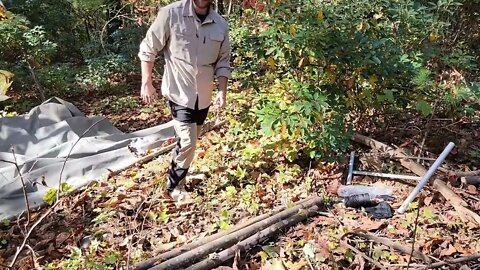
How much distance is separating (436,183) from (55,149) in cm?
401

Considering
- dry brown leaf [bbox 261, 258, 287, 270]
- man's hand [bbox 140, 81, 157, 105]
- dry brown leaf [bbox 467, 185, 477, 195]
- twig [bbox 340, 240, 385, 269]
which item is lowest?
dry brown leaf [bbox 261, 258, 287, 270]

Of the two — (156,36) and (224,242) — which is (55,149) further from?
(224,242)

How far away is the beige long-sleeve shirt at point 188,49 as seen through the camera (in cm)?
335

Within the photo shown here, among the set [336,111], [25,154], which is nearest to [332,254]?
[336,111]

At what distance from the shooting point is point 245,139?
16.5ft

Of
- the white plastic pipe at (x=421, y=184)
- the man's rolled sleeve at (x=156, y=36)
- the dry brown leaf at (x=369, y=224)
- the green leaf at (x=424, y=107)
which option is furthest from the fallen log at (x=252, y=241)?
the man's rolled sleeve at (x=156, y=36)

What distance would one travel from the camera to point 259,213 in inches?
145

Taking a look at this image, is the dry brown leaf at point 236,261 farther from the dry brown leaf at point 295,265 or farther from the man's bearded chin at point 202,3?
the man's bearded chin at point 202,3

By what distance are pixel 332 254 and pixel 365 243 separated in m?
0.32

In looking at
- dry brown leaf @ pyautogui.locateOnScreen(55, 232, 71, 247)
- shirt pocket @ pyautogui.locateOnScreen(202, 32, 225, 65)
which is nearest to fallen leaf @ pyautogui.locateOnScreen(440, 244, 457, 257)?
shirt pocket @ pyautogui.locateOnScreen(202, 32, 225, 65)

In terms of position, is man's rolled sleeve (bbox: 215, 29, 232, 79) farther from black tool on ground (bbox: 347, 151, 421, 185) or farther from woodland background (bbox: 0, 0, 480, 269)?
black tool on ground (bbox: 347, 151, 421, 185)

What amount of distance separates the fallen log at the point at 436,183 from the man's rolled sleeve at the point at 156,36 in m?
2.29

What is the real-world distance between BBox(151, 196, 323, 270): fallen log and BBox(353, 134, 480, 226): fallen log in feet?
3.60

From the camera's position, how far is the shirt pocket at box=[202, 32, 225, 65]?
11.3 feet
